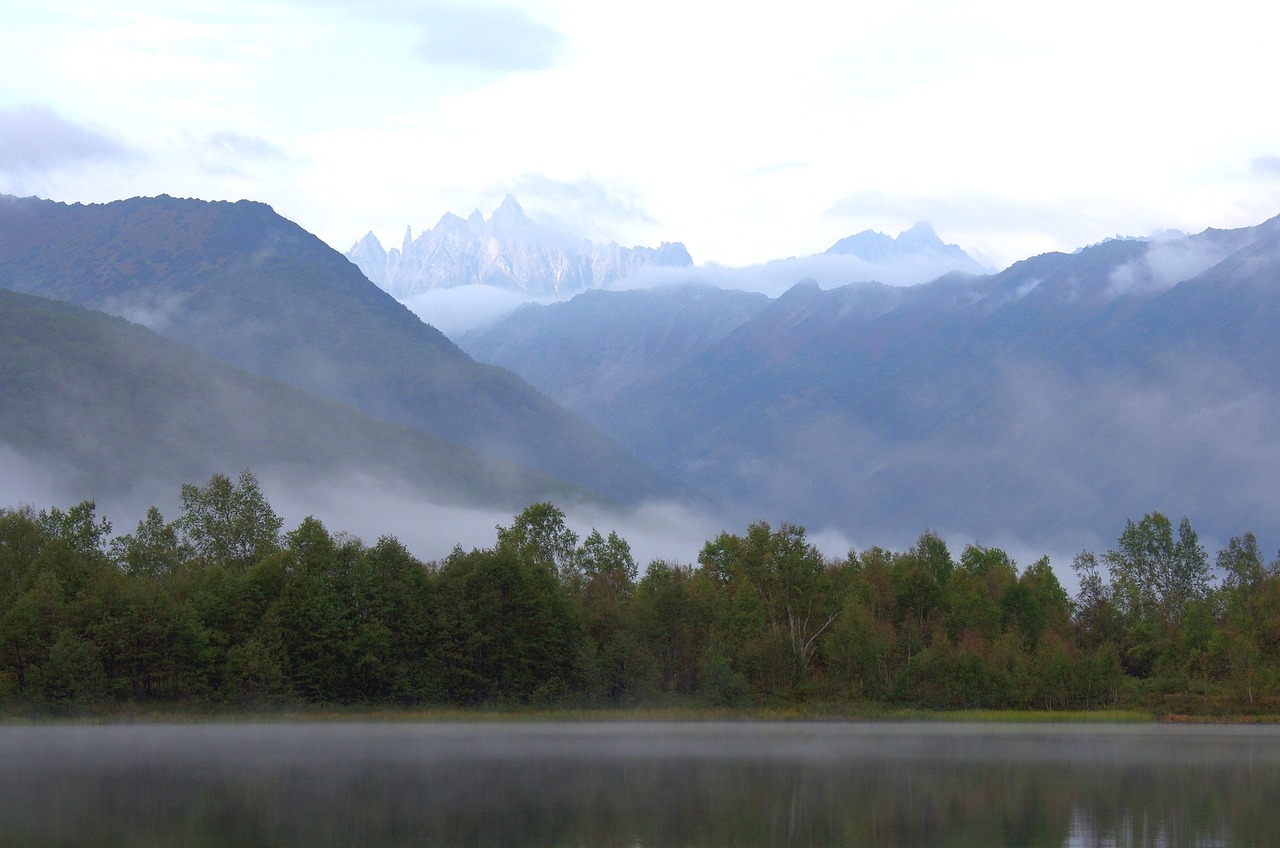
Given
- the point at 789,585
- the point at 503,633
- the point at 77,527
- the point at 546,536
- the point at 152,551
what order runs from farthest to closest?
the point at 546,536
the point at 77,527
the point at 152,551
the point at 789,585
the point at 503,633

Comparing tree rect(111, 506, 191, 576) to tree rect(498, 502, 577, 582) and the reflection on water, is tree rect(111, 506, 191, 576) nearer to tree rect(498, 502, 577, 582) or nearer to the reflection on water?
tree rect(498, 502, 577, 582)

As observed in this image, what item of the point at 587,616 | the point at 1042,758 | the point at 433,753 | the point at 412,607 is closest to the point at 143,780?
the point at 433,753

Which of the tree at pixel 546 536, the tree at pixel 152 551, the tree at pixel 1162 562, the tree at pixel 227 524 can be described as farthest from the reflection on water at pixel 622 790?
the tree at pixel 1162 562

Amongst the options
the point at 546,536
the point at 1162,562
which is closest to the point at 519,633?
the point at 546,536

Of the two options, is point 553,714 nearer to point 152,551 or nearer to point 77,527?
point 152,551

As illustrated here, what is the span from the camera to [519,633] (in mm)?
101125

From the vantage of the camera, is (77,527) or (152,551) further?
(77,527)

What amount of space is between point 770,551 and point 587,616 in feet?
56.4

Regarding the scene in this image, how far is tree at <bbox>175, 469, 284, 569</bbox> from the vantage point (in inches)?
4589

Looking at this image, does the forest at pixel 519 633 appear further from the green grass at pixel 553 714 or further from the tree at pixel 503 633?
the green grass at pixel 553 714

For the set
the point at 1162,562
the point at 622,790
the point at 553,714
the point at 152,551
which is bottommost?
the point at 553,714

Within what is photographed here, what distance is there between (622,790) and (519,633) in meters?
53.3

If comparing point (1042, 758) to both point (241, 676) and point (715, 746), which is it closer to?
point (715, 746)

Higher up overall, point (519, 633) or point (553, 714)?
point (519, 633)
